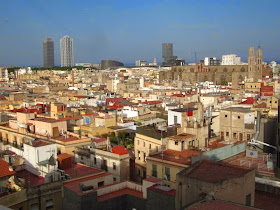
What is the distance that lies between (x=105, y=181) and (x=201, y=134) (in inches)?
307

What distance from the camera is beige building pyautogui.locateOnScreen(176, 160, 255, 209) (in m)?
9.07

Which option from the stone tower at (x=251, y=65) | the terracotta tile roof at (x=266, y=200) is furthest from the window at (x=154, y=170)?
the stone tower at (x=251, y=65)

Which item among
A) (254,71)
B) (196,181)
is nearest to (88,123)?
(196,181)

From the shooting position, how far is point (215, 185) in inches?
354

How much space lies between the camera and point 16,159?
1830cm

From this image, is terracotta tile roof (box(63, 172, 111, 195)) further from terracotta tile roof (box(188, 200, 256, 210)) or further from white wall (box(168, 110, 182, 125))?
white wall (box(168, 110, 182, 125))

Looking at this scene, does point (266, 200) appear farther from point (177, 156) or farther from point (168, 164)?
point (177, 156)

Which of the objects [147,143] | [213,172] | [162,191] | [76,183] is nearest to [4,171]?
[76,183]

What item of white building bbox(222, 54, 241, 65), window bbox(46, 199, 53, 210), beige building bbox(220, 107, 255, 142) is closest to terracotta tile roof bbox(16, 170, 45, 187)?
window bbox(46, 199, 53, 210)

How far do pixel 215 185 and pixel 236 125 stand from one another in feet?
52.4

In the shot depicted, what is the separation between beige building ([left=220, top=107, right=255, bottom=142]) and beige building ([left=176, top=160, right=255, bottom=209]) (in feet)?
45.4

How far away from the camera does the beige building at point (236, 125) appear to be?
23.7m

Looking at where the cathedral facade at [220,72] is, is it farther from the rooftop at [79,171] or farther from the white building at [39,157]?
the white building at [39,157]

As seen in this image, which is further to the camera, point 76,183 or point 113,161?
point 113,161
